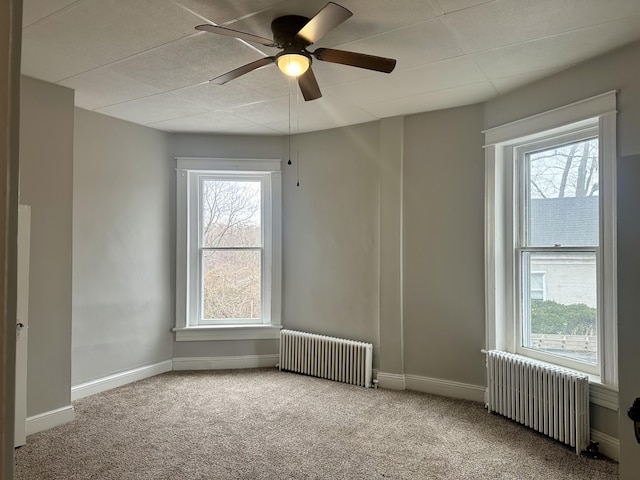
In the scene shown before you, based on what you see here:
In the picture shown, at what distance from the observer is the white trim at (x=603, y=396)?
284 centimetres

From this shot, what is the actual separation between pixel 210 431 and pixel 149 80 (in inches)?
107

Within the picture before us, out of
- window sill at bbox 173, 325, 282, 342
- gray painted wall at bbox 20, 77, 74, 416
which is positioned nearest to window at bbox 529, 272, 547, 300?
window sill at bbox 173, 325, 282, 342

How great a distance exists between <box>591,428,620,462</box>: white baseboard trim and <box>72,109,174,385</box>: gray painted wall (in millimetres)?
4107

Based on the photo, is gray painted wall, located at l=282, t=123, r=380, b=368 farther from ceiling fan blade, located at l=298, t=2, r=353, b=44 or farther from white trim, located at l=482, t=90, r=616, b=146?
ceiling fan blade, located at l=298, t=2, r=353, b=44

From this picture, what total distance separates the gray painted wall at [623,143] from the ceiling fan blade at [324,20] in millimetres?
1378

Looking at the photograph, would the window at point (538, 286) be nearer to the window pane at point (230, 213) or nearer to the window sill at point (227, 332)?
the window sill at point (227, 332)

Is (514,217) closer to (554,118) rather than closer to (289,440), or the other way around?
(554,118)

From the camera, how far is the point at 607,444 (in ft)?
9.56

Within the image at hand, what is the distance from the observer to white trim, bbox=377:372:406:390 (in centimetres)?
432

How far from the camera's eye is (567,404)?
304 centimetres

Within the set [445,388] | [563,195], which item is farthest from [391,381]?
[563,195]

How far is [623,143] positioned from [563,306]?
1.26 meters

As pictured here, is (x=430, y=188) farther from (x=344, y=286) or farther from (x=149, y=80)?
(x=149, y=80)

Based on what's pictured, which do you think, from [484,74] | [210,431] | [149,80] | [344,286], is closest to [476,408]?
[344,286]
